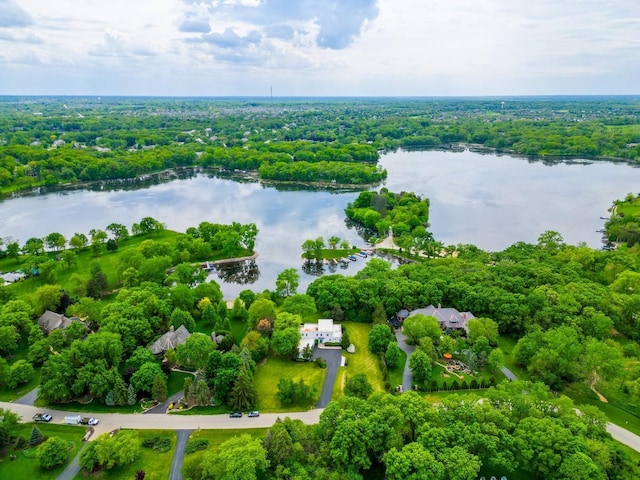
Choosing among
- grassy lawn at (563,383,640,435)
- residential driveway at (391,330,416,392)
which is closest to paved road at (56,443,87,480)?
residential driveway at (391,330,416,392)

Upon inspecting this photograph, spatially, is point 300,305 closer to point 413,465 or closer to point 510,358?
point 510,358

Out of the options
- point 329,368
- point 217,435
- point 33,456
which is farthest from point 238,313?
point 33,456

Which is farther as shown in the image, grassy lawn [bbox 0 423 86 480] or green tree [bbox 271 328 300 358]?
green tree [bbox 271 328 300 358]

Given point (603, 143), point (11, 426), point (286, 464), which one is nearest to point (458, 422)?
point (286, 464)

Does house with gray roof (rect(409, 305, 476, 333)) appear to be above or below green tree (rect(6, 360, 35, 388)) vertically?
above

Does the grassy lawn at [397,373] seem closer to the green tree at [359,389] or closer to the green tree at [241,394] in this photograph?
the green tree at [359,389]

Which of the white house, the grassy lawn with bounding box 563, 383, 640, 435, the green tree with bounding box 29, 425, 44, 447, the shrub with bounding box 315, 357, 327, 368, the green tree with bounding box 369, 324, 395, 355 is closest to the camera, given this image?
the green tree with bounding box 29, 425, 44, 447

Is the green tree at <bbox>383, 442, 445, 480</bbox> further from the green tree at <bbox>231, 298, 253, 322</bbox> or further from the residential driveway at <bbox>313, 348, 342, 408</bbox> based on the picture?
the green tree at <bbox>231, 298, 253, 322</bbox>

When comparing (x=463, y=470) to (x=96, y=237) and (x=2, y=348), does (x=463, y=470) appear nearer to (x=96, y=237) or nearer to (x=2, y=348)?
(x=2, y=348)
